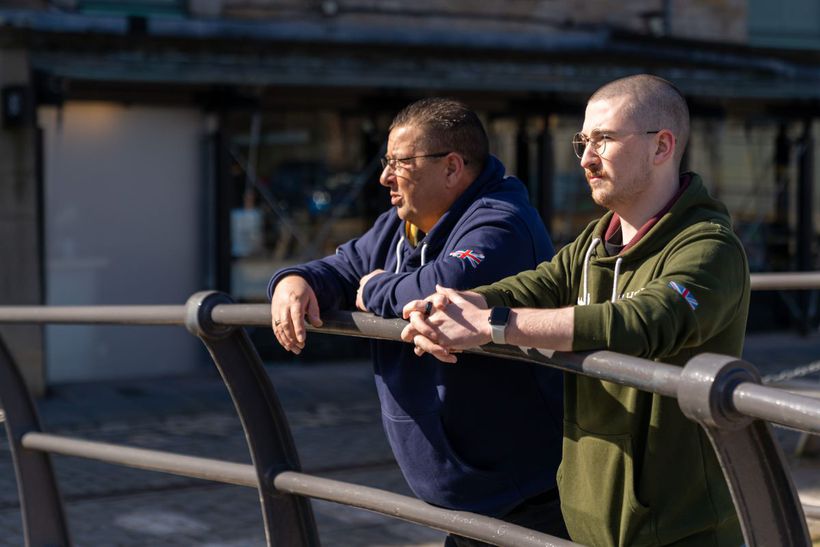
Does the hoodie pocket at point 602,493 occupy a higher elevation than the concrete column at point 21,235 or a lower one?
higher

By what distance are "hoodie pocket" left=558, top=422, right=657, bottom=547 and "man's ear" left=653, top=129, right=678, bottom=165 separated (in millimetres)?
528

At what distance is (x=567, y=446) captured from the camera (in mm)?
2564

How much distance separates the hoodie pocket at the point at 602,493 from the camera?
2398mm

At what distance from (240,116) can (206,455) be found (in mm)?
4784

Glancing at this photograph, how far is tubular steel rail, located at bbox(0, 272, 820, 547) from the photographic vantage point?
6.22 feet

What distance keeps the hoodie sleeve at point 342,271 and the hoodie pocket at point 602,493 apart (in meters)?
0.87

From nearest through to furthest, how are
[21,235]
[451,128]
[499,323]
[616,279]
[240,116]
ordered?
[499,323], [616,279], [451,128], [21,235], [240,116]

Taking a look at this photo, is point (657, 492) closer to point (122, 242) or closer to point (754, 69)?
point (122, 242)

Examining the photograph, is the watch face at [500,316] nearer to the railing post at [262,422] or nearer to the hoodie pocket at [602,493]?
the hoodie pocket at [602,493]

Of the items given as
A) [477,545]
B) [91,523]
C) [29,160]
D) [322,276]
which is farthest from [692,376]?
[29,160]

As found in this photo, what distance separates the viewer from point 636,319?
2.29 metres

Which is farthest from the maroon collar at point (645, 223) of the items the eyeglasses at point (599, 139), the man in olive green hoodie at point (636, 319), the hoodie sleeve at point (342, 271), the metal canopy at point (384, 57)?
the metal canopy at point (384, 57)

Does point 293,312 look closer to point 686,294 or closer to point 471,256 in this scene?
point 471,256

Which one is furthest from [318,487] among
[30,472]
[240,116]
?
[240,116]
